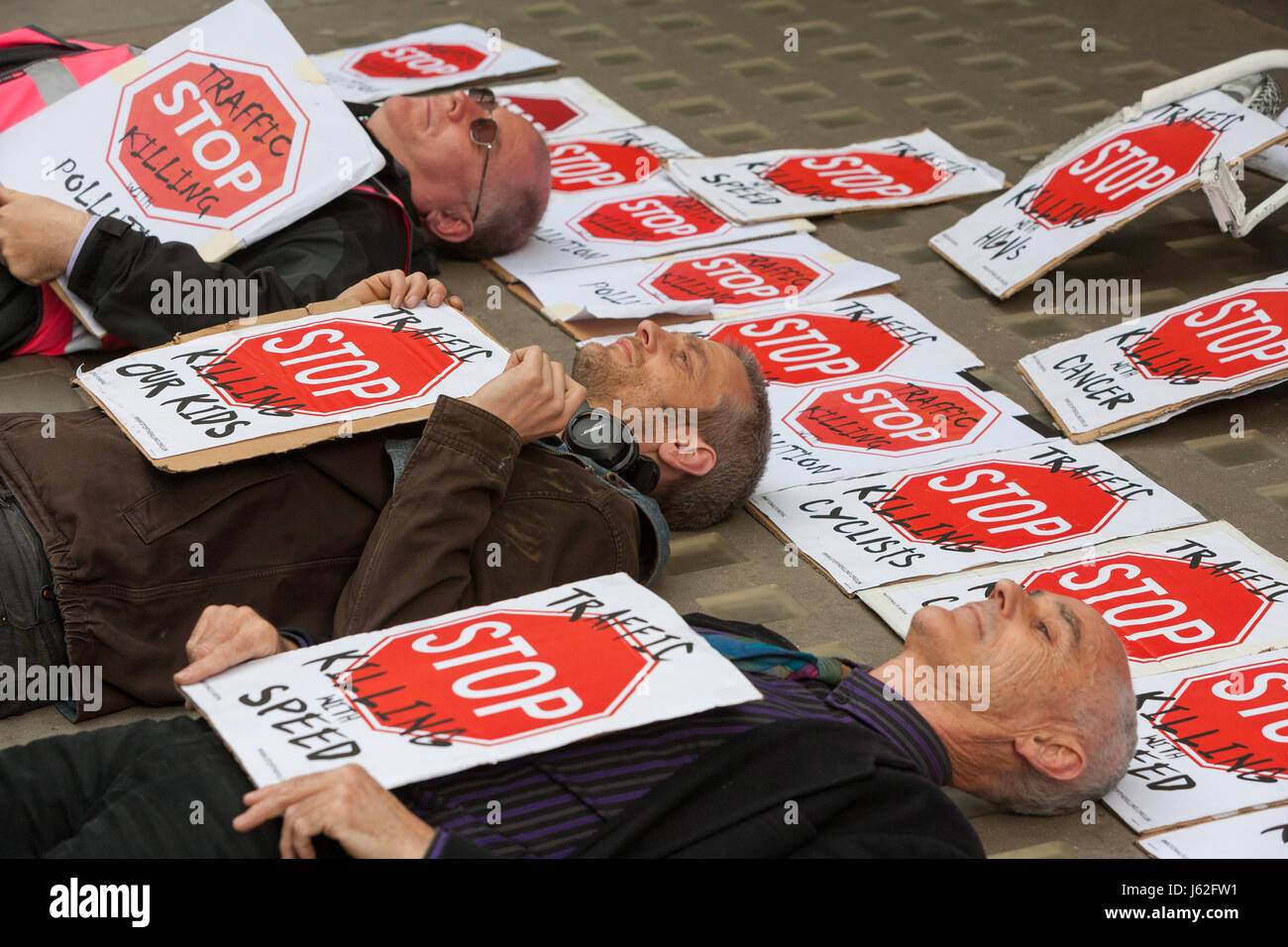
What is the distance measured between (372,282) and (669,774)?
1319 mm

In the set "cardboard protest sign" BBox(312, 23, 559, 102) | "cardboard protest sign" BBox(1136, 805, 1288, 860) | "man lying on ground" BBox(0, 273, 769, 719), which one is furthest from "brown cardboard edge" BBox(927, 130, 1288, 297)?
"cardboard protest sign" BBox(312, 23, 559, 102)

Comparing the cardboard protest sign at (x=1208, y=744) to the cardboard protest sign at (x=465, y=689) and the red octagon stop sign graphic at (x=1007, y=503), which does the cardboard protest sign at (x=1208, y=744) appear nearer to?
the red octagon stop sign graphic at (x=1007, y=503)

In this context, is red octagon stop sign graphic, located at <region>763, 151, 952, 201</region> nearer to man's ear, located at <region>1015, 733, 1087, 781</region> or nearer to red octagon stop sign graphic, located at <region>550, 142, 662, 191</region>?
red octagon stop sign graphic, located at <region>550, 142, 662, 191</region>

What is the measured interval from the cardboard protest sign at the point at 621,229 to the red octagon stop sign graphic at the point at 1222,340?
1148mm

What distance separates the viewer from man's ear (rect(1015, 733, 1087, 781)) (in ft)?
7.12

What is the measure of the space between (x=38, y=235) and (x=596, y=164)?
202 cm

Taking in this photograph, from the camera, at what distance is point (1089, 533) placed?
9.86ft

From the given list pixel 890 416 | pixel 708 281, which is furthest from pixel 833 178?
pixel 890 416

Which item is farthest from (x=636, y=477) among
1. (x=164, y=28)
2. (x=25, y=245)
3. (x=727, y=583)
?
(x=164, y=28)

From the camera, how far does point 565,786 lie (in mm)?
1915

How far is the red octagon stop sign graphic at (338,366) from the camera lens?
2471 mm

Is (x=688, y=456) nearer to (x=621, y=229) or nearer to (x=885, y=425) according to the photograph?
(x=885, y=425)

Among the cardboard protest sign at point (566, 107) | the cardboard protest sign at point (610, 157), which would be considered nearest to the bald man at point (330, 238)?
the cardboard protest sign at point (610, 157)

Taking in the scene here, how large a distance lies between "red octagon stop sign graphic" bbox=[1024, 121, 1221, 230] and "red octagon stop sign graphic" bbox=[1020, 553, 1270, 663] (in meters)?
1.29
